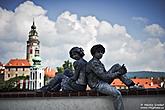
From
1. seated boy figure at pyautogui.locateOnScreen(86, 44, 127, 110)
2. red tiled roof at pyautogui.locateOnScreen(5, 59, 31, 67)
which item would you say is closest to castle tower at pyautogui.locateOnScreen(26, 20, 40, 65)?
red tiled roof at pyautogui.locateOnScreen(5, 59, 31, 67)

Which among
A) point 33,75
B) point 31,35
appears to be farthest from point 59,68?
point 31,35

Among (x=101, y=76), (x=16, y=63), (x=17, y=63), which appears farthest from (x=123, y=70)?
(x=16, y=63)

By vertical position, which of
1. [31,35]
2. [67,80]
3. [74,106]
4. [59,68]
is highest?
[31,35]

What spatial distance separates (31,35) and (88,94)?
135 ft

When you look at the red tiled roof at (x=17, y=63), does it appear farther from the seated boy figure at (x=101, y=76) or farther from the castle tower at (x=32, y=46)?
the seated boy figure at (x=101, y=76)

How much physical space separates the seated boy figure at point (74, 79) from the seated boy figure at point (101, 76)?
Result: 98 millimetres

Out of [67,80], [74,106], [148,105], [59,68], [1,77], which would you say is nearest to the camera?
Answer: [148,105]

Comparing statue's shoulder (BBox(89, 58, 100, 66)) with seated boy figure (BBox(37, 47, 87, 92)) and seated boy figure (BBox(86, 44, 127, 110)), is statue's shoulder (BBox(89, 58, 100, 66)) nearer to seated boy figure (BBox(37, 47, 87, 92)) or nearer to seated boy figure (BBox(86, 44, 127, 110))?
seated boy figure (BBox(86, 44, 127, 110))

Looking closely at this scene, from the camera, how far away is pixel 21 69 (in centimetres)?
3897

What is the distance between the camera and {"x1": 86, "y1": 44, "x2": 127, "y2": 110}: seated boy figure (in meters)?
2.89

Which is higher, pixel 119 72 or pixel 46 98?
pixel 119 72

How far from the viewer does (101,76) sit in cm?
300

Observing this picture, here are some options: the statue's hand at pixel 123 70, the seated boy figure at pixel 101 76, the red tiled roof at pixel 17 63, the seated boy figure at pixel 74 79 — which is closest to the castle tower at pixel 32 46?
the red tiled roof at pixel 17 63

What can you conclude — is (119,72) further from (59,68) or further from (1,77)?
(1,77)
